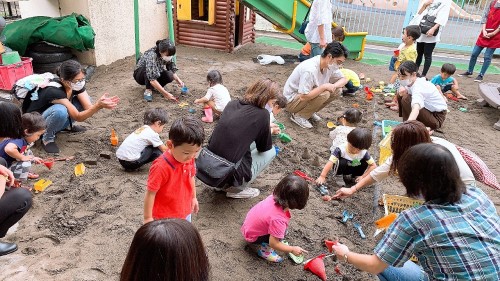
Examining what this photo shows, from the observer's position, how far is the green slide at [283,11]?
7.73m

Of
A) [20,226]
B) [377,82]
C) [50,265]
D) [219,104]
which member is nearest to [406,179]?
[50,265]

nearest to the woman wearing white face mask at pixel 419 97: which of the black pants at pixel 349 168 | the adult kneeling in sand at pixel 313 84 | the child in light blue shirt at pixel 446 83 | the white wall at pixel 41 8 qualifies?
the adult kneeling in sand at pixel 313 84

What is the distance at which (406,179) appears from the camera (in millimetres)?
1818

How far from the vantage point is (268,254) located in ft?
9.29

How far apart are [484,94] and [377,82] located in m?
1.77

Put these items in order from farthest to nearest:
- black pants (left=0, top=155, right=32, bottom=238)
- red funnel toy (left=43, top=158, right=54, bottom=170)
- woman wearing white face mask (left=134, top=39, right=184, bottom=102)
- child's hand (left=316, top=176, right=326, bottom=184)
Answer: woman wearing white face mask (left=134, top=39, right=184, bottom=102) → child's hand (left=316, top=176, right=326, bottom=184) → red funnel toy (left=43, top=158, right=54, bottom=170) → black pants (left=0, top=155, right=32, bottom=238)

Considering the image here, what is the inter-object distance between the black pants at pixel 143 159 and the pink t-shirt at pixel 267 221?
4.51 feet

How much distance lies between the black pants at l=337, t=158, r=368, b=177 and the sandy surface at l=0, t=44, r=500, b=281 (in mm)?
164

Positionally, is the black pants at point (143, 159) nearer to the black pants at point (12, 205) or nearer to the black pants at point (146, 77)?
the black pants at point (12, 205)

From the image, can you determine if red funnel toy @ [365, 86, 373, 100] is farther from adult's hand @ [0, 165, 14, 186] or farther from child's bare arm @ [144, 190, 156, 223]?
adult's hand @ [0, 165, 14, 186]

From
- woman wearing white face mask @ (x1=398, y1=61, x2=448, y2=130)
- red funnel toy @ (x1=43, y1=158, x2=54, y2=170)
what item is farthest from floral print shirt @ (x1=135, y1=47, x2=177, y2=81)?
woman wearing white face mask @ (x1=398, y1=61, x2=448, y2=130)

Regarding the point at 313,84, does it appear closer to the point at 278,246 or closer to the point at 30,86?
the point at 278,246

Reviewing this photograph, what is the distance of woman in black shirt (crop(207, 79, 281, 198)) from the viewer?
3080mm

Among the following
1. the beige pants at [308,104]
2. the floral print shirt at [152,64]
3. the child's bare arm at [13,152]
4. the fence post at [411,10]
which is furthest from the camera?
the fence post at [411,10]
